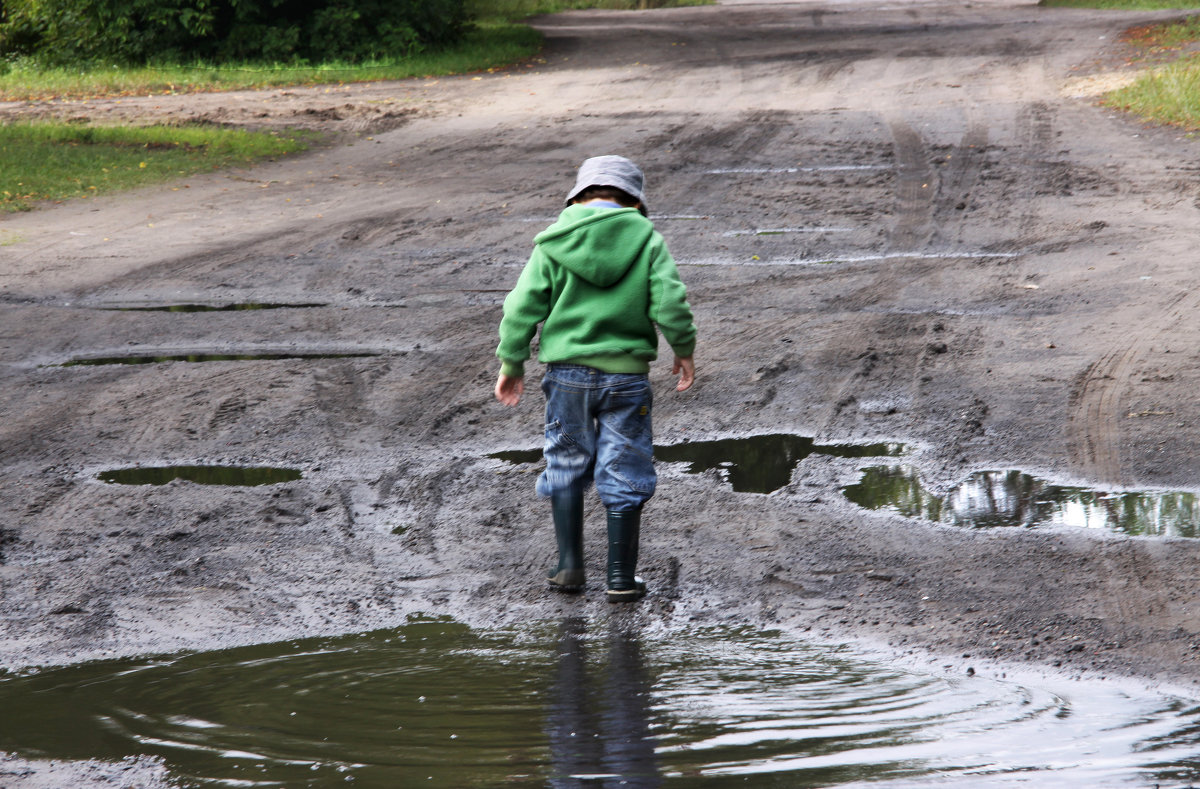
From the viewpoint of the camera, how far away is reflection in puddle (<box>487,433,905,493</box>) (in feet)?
18.7

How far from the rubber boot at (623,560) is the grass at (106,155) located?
1031 cm

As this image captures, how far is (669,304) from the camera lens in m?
4.41

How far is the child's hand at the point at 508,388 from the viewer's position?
15.1 feet

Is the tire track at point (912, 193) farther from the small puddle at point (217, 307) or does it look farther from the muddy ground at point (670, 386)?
the small puddle at point (217, 307)

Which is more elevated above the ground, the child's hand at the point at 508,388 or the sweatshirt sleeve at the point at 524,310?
the sweatshirt sleeve at the point at 524,310

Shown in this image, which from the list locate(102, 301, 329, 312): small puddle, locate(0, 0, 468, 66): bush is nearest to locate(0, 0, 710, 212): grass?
locate(0, 0, 468, 66): bush

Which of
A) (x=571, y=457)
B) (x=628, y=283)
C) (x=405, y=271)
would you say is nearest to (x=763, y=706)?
(x=571, y=457)

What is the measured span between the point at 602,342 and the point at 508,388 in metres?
0.42

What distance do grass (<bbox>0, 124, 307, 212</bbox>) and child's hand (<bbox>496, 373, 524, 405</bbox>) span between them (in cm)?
986

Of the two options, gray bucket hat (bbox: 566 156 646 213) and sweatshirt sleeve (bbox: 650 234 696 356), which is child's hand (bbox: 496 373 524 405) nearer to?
sweatshirt sleeve (bbox: 650 234 696 356)

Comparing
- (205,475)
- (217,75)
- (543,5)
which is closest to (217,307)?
(205,475)

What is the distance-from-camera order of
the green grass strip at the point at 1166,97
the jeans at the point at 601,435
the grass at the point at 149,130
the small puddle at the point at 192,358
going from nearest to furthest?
the jeans at the point at 601,435
the small puddle at the point at 192,358
the grass at the point at 149,130
the green grass strip at the point at 1166,97

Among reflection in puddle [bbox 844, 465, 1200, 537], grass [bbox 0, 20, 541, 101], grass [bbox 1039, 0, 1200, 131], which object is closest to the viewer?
reflection in puddle [bbox 844, 465, 1200, 537]

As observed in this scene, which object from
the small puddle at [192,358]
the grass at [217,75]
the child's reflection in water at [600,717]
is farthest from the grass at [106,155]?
the child's reflection in water at [600,717]
